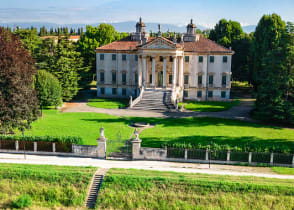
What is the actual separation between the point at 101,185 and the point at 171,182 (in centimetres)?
567

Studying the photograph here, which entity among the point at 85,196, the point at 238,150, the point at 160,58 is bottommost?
the point at 85,196

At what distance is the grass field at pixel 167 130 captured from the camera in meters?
36.5

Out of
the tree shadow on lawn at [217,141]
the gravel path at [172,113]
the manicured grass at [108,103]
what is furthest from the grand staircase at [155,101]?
the tree shadow on lawn at [217,141]

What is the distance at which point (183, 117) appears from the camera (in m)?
47.4

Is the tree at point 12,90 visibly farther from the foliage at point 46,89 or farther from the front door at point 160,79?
the front door at point 160,79

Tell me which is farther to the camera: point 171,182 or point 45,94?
point 45,94

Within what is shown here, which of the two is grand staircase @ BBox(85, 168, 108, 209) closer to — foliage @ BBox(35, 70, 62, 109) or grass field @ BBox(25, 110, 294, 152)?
grass field @ BBox(25, 110, 294, 152)

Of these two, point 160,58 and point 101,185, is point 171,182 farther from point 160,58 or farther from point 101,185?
point 160,58

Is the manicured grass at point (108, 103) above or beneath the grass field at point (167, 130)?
above

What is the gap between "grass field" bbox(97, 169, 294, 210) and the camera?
2655 cm

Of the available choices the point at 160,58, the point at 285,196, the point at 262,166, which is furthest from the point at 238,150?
the point at 160,58

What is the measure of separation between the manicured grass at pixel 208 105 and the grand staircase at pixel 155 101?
2.97m

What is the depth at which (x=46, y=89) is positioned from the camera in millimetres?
48750

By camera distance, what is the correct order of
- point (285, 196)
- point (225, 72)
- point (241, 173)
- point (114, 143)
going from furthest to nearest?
point (225, 72) < point (114, 143) < point (241, 173) < point (285, 196)
